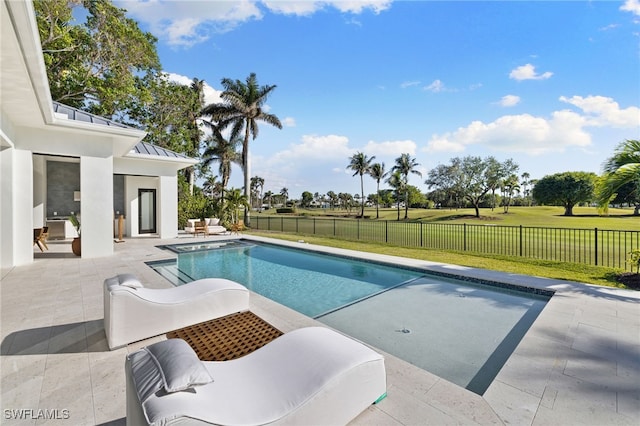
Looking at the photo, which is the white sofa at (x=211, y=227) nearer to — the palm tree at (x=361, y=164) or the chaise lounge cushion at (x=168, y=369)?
the chaise lounge cushion at (x=168, y=369)

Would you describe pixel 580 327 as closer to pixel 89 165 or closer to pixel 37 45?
pixel 37 45

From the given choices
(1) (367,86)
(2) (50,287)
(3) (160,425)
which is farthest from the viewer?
(1) (367,86)

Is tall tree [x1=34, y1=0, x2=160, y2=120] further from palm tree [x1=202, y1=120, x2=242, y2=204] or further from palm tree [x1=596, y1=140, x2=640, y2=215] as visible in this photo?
palm tree [x1=596, y1=140, x2=640, y2=215]

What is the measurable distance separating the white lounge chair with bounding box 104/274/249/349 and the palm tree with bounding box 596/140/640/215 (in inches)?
302

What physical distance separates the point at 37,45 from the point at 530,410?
708cm

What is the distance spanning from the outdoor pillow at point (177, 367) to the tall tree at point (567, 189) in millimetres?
47463

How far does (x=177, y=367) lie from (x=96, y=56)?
→ 742 inches

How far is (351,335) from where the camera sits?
12.7 feet

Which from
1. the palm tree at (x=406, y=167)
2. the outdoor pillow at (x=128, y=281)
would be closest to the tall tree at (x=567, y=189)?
the palm tree at (x=406, y=167)

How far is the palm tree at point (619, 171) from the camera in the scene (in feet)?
18.2

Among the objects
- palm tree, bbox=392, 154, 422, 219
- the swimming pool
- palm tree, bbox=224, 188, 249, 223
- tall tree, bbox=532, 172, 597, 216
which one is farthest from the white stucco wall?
tall tree, bbox=532, 172, 597, 216

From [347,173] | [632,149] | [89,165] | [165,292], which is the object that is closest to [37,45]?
[165,292]

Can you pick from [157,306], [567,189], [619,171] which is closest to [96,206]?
[157,306]

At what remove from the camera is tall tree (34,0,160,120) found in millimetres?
13406
